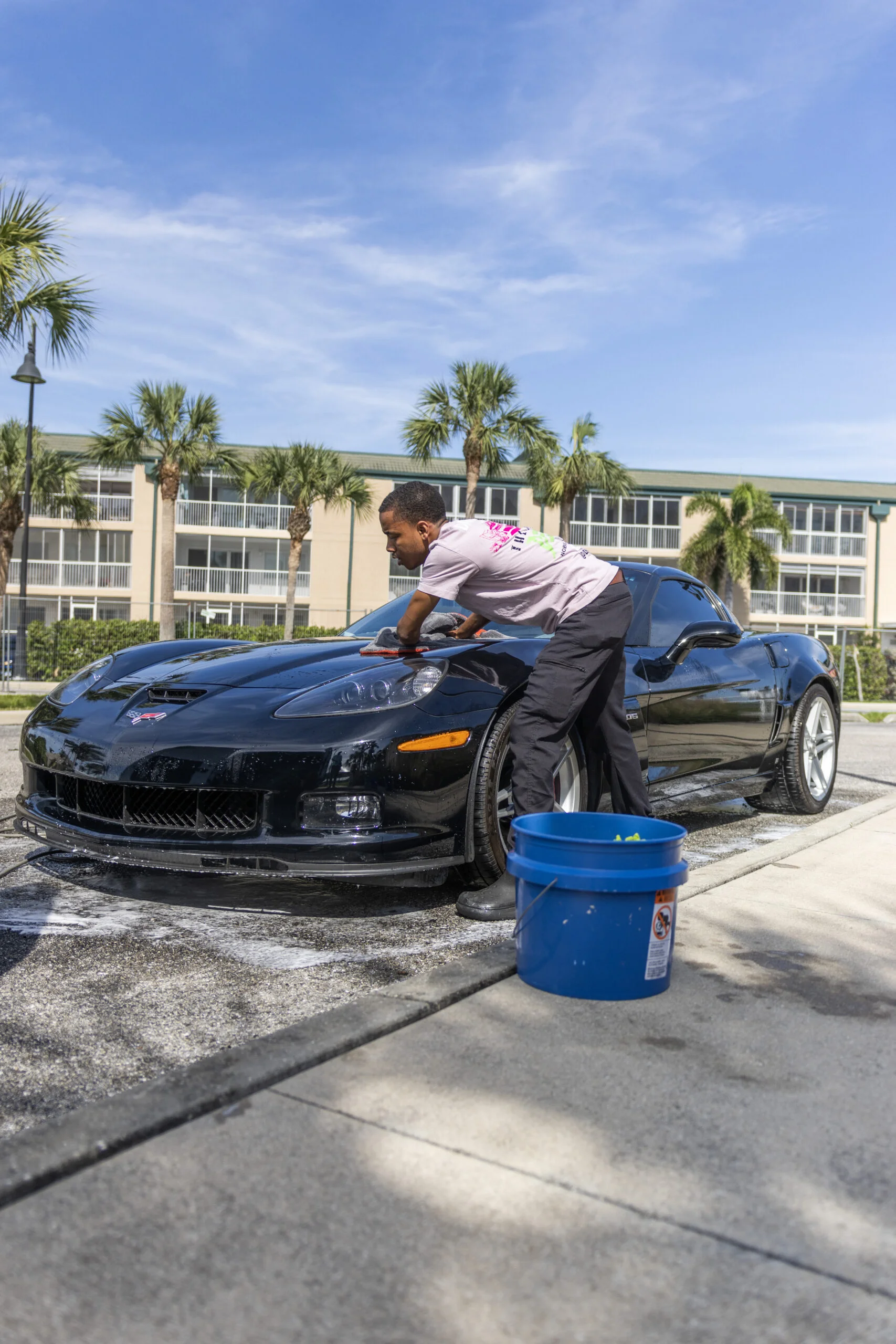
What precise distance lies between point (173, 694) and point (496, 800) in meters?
1.16

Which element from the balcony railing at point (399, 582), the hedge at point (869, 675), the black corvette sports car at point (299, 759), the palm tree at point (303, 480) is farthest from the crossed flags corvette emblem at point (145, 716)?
the balcony railing at point (399, 582)

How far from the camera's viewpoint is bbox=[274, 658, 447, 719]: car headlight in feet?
12.0

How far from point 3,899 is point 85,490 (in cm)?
4281

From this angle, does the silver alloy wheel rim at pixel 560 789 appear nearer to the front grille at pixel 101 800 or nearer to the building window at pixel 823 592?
the front grille at pixel 101 800

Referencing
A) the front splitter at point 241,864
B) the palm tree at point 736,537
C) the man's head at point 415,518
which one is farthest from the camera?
the palm tree at point 736,537

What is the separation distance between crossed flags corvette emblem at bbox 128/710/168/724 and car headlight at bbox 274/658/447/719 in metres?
0.41

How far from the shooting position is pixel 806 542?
49188 millimetres

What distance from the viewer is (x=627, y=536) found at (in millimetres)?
47906

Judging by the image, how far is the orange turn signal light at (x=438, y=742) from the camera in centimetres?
358

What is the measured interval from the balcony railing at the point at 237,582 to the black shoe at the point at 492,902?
40.7 m

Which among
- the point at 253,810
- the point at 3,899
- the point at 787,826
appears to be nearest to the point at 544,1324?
the point at 253,810

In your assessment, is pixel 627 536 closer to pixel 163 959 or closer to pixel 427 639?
pixel 427 639

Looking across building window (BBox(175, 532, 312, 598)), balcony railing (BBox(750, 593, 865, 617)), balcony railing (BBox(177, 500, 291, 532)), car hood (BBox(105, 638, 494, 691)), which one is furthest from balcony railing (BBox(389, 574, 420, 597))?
car hood (BBox(105, 638, 494, 691))

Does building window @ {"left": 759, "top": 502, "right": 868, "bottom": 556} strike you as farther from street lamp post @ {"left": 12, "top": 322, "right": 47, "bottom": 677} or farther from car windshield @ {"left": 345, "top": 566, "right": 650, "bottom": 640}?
car windshield @ {"left": 345, "top": 566, "right": 650, "bottom": 640}
